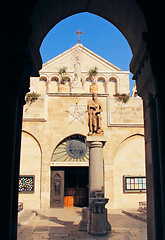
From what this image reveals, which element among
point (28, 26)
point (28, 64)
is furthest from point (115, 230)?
point (28, 26)

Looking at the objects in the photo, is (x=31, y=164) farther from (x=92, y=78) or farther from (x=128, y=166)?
(x=92, y=78)

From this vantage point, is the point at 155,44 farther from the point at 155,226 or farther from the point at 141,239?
the point at 141,239

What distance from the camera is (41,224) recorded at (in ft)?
40.1

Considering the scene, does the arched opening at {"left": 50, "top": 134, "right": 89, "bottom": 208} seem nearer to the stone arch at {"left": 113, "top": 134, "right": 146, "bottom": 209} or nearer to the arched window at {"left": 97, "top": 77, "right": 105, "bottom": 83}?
the stone arch at {"left": 113, "top": 134, "right": 146, "bottom": 209}

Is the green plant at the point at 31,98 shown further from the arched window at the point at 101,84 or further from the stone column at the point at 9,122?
the stone column at the point at 9,122

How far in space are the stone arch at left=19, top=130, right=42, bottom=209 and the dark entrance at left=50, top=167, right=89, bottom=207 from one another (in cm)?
246

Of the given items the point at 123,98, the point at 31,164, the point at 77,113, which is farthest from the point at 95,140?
the point at 123,98

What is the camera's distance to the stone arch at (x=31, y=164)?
58.5ft

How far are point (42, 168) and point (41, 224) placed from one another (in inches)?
246

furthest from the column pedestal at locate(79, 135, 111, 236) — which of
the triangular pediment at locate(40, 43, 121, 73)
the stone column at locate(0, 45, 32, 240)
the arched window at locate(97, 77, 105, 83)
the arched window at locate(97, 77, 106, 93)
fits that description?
the triangular pediment at locate(40, 43, 121, 73)

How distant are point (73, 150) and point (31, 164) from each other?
3.15 metres

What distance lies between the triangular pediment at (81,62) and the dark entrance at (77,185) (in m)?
13.4

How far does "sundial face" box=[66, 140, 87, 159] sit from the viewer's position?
19.0 metres

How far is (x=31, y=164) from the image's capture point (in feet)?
60.4
